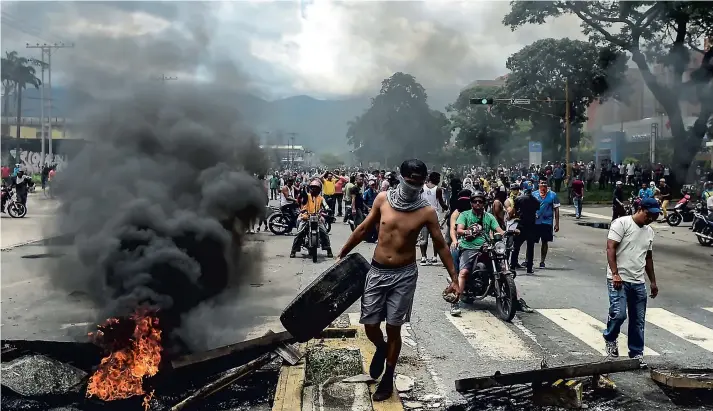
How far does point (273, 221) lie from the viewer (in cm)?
1711

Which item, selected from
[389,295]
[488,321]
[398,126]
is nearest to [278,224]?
[488,321]

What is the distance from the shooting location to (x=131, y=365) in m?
4.94

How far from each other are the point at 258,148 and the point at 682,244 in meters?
12.8

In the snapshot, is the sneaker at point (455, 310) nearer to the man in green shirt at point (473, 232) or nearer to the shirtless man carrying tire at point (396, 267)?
the man in green shirt at point (473, 232)

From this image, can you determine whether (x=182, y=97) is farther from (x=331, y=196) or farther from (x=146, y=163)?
(x=331, y=196)

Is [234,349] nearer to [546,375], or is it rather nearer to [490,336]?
[546,375]

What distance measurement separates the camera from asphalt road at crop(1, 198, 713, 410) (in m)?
5.62

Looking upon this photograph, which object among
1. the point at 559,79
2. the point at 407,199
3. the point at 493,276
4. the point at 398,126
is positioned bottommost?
the point at 493,276

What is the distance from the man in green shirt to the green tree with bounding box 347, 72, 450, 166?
32874 millimetres

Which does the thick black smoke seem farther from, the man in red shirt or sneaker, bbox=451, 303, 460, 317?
the man in red shirt

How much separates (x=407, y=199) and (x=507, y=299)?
318 centimetres

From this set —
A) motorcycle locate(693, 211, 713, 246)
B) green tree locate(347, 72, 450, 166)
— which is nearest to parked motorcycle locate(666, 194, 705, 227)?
motorcycle locate(693, 211, 713, 246)

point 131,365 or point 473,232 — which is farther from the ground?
point 473,232

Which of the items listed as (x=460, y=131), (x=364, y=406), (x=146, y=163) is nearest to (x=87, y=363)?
(x=146, y=163)
